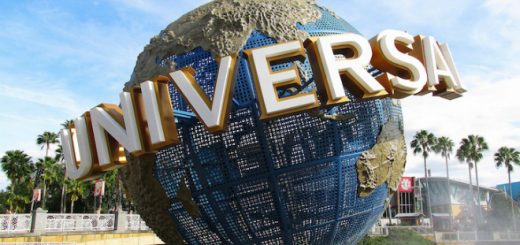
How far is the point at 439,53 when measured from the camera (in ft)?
25.1

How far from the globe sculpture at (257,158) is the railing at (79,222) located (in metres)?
11.5

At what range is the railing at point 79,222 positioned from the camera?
1780cm

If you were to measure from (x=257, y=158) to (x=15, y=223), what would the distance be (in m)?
13.2

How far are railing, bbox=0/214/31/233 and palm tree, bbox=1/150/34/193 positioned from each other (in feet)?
93.3

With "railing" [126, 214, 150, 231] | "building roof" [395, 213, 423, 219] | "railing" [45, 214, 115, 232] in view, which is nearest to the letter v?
"railing" [45, 214, 115, 232]

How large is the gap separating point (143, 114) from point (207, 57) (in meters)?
1.20

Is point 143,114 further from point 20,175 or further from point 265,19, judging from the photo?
point 20,175

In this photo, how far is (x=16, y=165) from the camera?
1681 inches

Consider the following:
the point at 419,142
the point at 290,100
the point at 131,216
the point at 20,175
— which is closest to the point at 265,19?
the point at 290,100

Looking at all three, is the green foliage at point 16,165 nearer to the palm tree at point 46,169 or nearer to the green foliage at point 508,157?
the palm tree at point 46,169

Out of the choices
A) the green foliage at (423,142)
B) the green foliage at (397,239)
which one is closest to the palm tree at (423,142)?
the green foliage at (423,142)

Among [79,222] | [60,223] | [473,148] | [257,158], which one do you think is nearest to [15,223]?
[60,223]

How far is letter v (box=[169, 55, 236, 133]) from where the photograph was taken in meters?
6.16

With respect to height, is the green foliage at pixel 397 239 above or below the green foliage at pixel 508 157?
below
